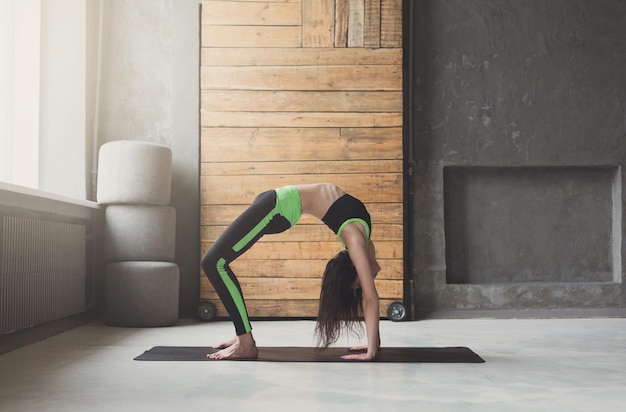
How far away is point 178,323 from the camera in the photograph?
556cm

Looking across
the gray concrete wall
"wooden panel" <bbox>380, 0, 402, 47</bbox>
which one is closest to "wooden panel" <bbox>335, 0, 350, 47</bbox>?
"wooden panel" <bbox>380, 0, 402, 47</bbox>

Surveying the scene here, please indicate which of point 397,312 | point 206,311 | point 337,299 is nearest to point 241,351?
point 337,299

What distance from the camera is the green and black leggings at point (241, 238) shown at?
3.71 m

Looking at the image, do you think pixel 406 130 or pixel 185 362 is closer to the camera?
pixel 185 362

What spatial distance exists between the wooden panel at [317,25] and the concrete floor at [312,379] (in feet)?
8.54

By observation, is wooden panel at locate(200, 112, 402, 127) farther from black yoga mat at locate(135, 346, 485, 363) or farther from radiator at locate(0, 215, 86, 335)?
black yoga mat at locate(135, 346, 485, 363)

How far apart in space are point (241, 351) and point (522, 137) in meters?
3.59

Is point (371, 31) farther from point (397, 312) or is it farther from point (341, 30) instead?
point (397, 312)

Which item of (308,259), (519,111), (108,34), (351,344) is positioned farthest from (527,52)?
(108,34)

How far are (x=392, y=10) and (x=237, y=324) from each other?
340 centimetres

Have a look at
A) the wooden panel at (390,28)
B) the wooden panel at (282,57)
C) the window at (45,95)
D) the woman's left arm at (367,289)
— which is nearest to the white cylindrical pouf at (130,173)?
the window at (45,95)

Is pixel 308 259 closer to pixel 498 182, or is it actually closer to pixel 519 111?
pixel 498 182

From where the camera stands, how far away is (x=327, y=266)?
12.4ft

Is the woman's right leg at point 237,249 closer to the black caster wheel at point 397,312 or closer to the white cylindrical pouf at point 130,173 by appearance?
the white cylindrical pouf at point 130,173
